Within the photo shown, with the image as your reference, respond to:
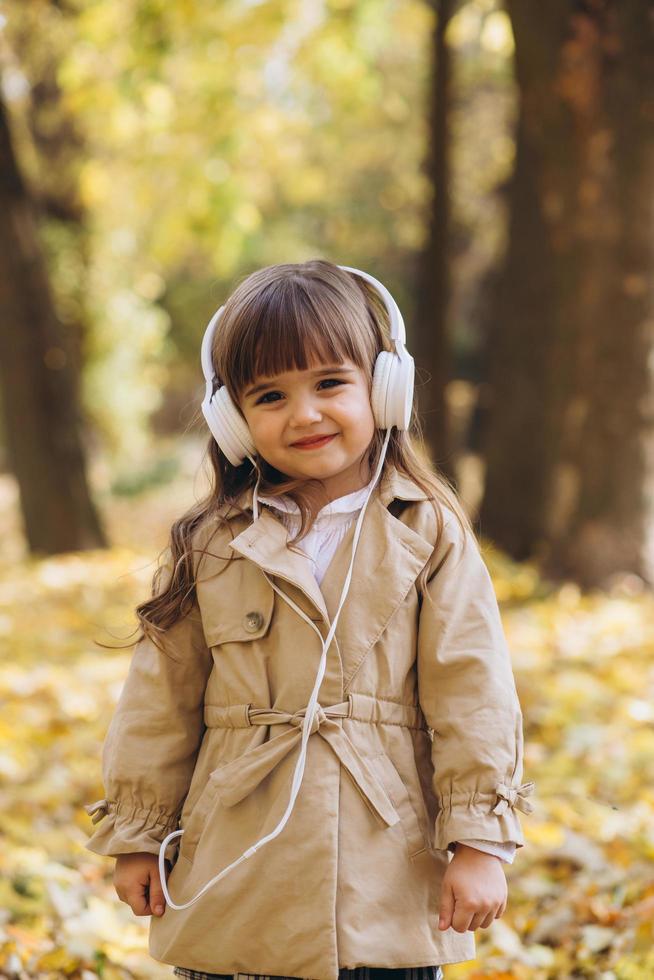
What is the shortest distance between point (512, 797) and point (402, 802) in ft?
0.67

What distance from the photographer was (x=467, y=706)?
2.01 meters

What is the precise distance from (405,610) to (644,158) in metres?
5.01

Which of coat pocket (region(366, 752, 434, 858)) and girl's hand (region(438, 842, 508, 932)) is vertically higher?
coat pocket (region(366, 752, 434, 858))

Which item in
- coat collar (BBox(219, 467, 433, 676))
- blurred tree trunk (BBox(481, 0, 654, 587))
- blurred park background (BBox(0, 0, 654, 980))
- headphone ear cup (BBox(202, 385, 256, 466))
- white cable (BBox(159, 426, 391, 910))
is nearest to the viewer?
white cable (BBox(159, 426, 391, 910))

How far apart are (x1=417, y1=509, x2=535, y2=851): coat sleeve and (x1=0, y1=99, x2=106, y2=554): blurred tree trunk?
7.59m

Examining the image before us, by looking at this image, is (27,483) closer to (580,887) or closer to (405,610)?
(580,887)

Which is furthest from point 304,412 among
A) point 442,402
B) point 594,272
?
point 442,402

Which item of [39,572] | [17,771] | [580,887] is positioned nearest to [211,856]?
[580,887]

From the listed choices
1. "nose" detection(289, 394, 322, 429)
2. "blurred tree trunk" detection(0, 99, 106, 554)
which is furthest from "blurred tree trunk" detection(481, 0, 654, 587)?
"nose" detection(289, 394, 322, 429)

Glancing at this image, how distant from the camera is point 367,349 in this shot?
85.9 inches

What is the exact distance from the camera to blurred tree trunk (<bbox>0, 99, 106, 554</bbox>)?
9008 millimetres

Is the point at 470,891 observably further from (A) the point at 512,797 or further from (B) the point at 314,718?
(B) the point at 314,718

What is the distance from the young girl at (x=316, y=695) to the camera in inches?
77.4

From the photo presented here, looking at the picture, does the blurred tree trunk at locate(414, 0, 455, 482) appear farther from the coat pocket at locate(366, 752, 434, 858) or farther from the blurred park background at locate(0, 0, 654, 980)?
the coat pocket at locate(366, 752, 434, 858)
